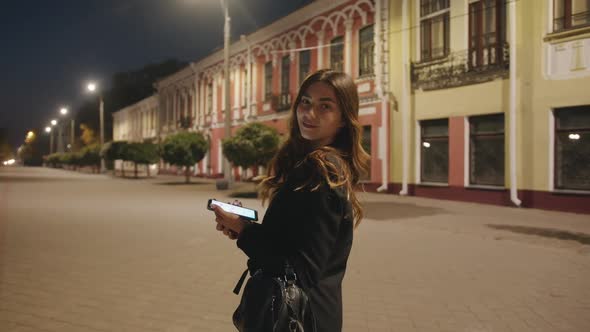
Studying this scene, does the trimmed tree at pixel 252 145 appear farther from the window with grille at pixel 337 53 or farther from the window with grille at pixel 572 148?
the window with grille at pixel 572 148

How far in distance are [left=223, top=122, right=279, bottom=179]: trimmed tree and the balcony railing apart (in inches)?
226

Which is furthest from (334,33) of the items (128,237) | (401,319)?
(401,319)

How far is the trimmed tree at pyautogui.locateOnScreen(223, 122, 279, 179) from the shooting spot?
59.0 ft

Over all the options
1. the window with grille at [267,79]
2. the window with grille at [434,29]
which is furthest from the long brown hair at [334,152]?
the window with grille at [267,79]

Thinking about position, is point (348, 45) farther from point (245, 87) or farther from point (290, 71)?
point (245, 87)

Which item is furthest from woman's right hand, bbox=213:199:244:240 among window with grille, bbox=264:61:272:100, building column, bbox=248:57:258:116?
building column, bbox=248:57:258:116

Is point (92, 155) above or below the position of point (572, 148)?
above

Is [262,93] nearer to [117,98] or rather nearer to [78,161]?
[78,161]

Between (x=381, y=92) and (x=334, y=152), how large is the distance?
59.1 feet

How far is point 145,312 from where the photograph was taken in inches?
179

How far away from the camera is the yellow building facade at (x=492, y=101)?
13.2m

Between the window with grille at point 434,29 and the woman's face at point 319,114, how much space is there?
16350 mm

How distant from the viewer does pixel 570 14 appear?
520 inches

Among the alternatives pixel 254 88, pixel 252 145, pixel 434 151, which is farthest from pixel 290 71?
pixel 434 151
